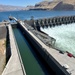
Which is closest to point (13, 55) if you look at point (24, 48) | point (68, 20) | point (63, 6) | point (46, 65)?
point (46, 65)

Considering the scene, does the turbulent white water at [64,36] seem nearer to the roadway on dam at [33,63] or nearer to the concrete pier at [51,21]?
the concrete pier at [51,21]

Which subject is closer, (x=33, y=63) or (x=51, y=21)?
(x=33, y=63)

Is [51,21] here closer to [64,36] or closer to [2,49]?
[64,36]

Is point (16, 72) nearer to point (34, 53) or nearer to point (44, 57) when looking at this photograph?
point (44, 57)

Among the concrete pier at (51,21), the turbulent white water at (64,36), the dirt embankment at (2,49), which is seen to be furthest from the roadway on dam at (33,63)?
the concrete pier at (51,21)

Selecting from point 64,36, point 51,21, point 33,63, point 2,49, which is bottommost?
point 64,36

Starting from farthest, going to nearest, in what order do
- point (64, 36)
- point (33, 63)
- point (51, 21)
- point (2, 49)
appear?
point (51, 21) < point (64, 36) < point (2, 49) < point (33, 63)

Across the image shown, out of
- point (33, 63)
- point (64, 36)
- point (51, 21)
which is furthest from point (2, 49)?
point (51, 21)

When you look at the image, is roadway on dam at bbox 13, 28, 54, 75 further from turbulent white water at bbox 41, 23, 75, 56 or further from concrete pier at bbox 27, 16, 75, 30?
concrete pier at bbox 27, 16, 75, 30

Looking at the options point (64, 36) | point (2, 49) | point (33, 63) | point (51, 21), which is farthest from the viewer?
point (51, 21)
